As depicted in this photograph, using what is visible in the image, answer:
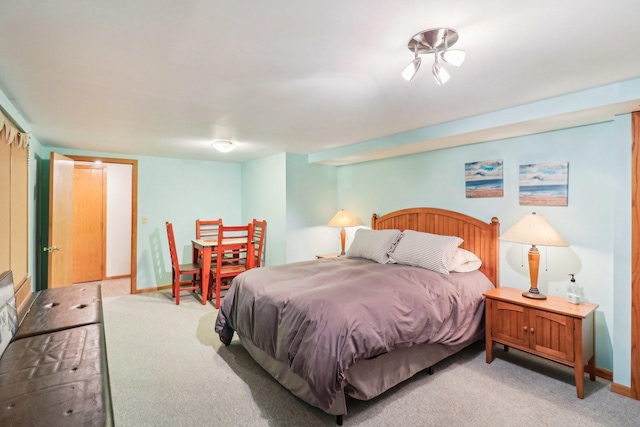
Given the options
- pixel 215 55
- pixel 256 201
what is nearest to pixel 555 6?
pixel 215 55

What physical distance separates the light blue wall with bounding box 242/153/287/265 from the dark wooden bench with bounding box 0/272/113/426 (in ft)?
8.71

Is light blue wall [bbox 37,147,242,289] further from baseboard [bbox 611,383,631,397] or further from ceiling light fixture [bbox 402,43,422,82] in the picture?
baseboard [bbox 611,383,631,397]

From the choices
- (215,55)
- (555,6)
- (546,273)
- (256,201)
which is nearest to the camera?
(555,6)

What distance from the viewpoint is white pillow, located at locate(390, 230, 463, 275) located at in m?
3.03

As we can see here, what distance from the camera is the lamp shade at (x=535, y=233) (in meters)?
2.54

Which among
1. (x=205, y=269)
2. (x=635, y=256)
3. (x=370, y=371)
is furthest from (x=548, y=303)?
(x=205, y=269)

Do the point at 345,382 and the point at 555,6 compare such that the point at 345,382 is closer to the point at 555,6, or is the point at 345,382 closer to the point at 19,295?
the point at 555,6

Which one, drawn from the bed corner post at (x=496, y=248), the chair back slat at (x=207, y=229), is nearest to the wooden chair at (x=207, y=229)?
the chair back slat at (x=207, y=229)

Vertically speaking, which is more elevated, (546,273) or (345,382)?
(546,273)

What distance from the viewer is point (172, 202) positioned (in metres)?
5.19

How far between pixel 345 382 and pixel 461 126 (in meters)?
2.38

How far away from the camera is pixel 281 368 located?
2.32 metres

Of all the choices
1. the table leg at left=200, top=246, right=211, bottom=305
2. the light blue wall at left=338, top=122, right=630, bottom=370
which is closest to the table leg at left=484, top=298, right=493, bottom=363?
the light blue wall at left=338, top=122, right=630, bottom=370

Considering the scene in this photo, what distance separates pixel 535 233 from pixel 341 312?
1791 mm
